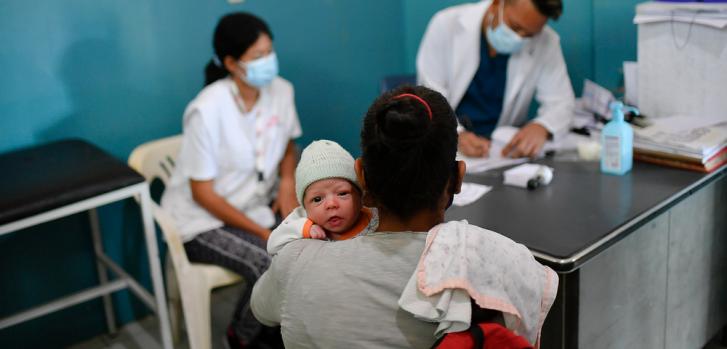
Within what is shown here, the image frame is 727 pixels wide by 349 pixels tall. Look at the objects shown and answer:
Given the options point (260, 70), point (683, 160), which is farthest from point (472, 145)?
point (260, 70)

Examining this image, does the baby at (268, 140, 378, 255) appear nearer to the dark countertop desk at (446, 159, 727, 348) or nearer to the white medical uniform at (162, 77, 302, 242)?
the dark countertop desk at (446, 159, 727, 348)

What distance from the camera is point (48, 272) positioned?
2.57 m

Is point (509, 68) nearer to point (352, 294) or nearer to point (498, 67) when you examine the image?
point (498, 67)

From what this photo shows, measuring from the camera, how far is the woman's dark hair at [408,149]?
3.35 ft

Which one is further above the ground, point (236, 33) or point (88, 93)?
point (236, 33)

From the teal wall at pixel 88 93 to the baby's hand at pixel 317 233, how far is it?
1.61m

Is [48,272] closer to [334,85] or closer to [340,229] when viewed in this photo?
[334,85]

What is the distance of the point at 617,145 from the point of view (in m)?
2.00

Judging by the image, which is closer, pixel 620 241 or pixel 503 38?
pixel 620 241

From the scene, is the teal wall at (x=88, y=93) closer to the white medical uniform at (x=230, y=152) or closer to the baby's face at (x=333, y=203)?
the white medical uniform at (x=230, y=152)

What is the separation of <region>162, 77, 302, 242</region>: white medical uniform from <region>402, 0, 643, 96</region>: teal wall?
1.14 m

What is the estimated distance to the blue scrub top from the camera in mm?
2623

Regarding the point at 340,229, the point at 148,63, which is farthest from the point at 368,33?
the point at 340,229

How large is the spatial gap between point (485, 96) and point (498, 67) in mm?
121
